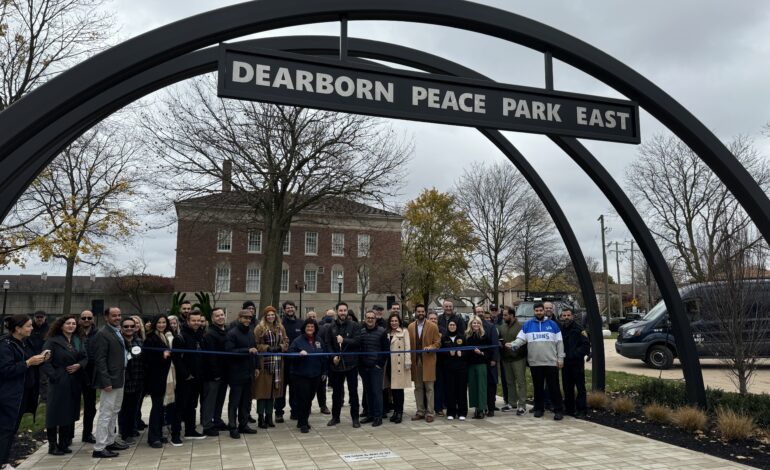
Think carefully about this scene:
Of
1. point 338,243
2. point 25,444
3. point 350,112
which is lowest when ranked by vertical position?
point 25,444

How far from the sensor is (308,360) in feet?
28.2

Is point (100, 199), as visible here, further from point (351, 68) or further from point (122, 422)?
A: point (351, 68)

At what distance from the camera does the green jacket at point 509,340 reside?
1001cm

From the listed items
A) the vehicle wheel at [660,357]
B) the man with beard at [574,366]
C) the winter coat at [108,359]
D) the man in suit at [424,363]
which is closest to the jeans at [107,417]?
the winter coat at [108,359]

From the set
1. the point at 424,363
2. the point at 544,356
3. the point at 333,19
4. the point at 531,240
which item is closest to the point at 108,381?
the point at 424,363

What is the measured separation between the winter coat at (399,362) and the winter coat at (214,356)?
281cm

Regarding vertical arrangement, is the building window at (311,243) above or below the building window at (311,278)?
above

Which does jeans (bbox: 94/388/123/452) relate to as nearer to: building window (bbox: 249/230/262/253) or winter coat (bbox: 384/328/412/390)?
winter coat (bbox: 384/328/412/390)

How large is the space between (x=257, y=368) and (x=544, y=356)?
4928mm

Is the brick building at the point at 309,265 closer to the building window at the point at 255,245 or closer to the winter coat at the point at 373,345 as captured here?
the building window at the point at 255,245

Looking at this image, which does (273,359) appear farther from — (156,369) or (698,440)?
(698,440)

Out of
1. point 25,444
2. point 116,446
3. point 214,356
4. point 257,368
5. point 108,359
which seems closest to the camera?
point 108,359

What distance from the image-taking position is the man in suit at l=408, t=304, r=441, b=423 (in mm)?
9312

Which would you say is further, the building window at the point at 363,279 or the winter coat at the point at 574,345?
the building window at the point at 363,279
